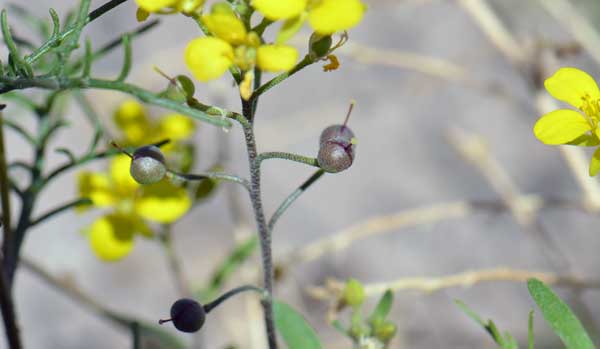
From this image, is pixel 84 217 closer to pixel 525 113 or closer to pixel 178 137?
pixel 178 137

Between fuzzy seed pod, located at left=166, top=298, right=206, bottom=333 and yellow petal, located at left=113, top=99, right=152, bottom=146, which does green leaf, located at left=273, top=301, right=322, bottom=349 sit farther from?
yellow petal, located at left=113, top=99, right=152, bottom=146

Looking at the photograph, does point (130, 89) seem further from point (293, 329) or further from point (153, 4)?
point (293, 329)

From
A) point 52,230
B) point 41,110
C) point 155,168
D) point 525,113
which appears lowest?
point 155,168

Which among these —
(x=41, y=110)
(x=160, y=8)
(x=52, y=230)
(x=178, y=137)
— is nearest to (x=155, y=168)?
(x=160, y=8)

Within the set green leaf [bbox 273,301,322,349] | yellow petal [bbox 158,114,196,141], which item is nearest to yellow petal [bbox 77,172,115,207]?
yellow petal [bbox 158,114,196,141]

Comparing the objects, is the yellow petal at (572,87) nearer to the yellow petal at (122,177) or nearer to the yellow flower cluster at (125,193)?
the yellow flower cluster at (125,193)

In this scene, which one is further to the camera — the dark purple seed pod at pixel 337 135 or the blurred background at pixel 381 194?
the blurred background at pixel 381 194

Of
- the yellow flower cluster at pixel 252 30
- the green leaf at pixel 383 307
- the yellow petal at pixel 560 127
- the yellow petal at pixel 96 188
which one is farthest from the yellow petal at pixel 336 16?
the yellow petal at pixel 96 188
